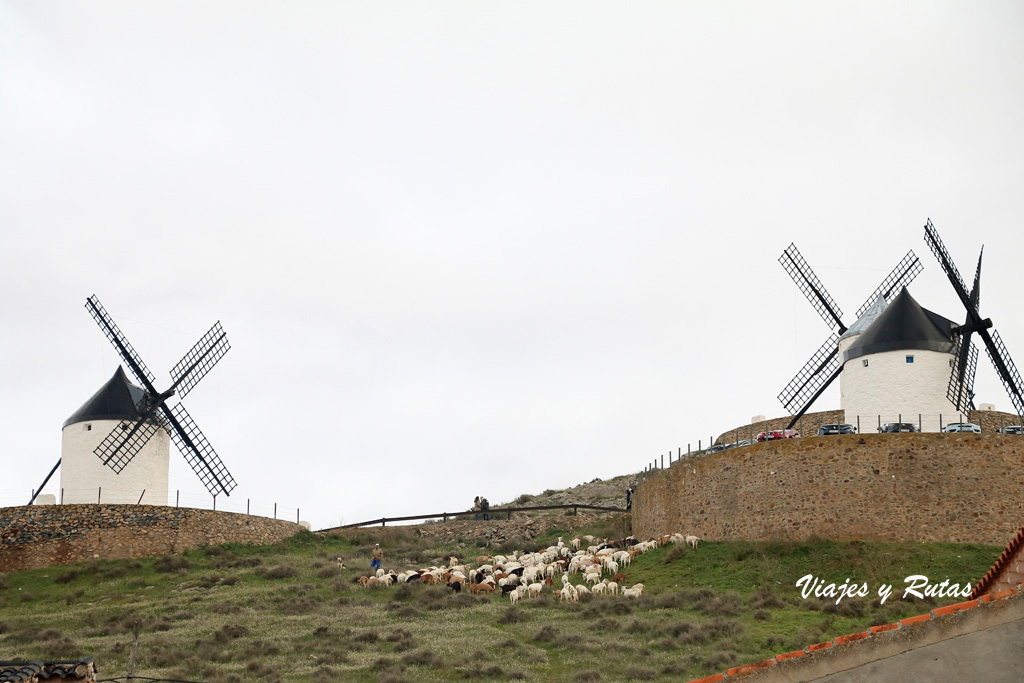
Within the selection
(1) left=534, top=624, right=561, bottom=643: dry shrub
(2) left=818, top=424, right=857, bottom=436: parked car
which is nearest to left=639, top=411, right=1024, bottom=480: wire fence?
(2) left=818, top=424, right=857, bottom=436: parked car

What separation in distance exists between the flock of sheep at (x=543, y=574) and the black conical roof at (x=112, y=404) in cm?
1598

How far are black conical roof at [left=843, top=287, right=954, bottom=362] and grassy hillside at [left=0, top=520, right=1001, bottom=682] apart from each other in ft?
33.0

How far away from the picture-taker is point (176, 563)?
41188 millimetres

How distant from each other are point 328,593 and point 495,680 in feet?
44.2

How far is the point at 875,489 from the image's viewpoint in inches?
1336

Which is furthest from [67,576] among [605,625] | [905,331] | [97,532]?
[905,331]

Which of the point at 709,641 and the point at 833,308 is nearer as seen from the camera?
the point at 709,641

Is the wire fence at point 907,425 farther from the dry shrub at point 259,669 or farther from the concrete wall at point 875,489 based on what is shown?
the dry shrub at point 259,669

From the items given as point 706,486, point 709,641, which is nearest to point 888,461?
point 706,486

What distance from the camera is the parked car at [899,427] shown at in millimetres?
37763

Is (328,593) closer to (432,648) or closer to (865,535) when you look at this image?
(432,648)

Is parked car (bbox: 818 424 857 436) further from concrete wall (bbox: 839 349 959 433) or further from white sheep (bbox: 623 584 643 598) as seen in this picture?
white sheep (bbox: 623 584 643 598)

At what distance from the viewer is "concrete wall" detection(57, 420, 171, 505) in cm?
4659

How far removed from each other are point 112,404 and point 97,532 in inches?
299
